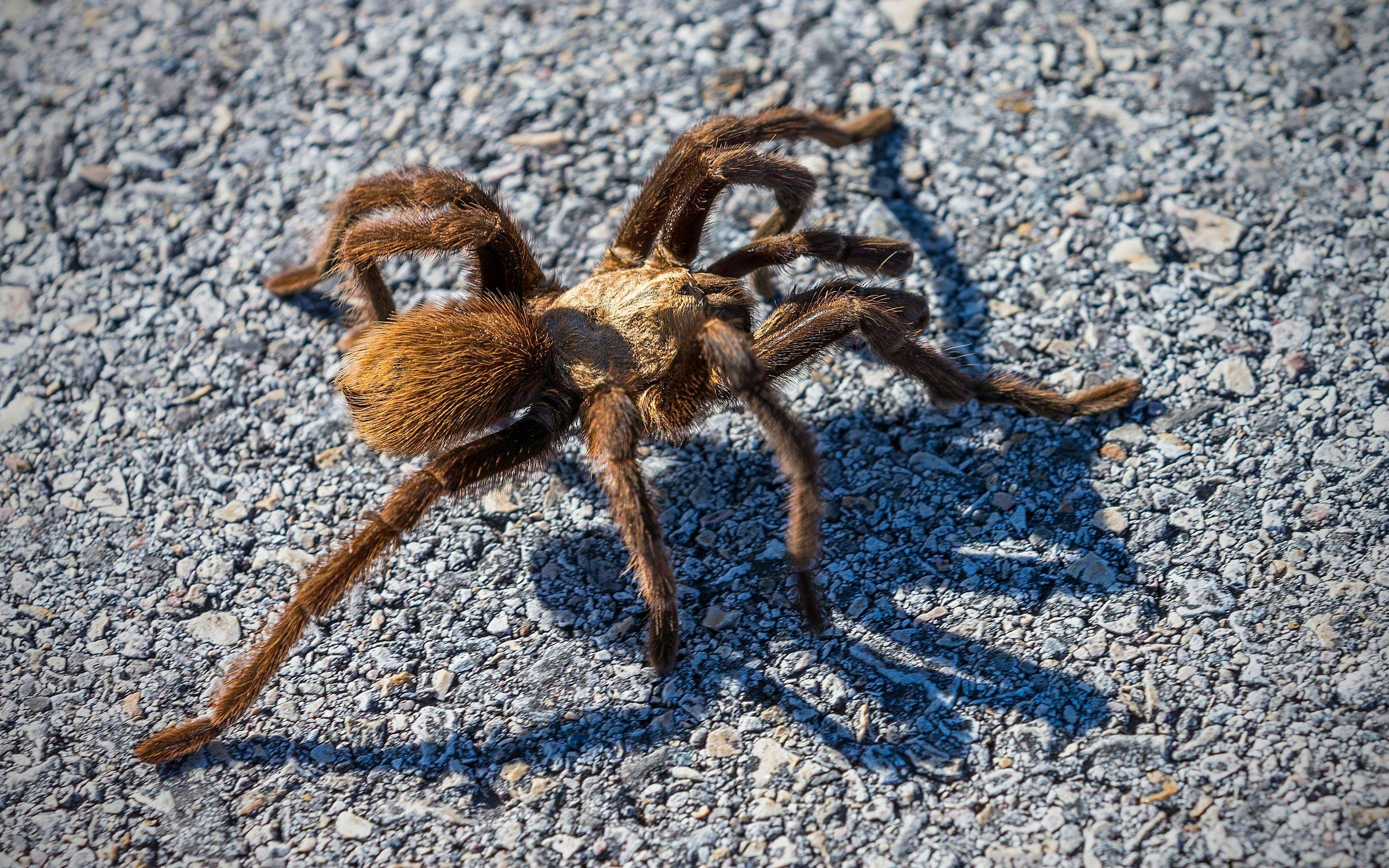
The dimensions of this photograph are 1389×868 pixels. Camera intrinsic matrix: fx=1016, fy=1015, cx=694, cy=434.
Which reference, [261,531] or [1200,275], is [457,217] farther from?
[1200,275]

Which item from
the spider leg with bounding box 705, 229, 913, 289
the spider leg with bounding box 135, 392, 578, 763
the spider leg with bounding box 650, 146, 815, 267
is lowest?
the spider leg with bounding box 135, 392, 578, 763

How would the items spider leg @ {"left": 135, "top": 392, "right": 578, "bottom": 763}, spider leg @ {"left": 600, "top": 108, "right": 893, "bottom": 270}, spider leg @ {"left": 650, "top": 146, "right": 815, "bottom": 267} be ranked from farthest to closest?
spider leg @ {"left": 600, "top": 108, "right": 893, "bottom": 270} → spider leg @ {"left": 650, "top": 146, "right": 815, "bottom": 267} → spider leg @ {"left": 135, "top": 392, "right": 578, "bottom": 763}

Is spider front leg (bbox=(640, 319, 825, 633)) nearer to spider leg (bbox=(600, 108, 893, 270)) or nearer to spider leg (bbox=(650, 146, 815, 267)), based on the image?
spider leg (bbox=(650, 146, 815, 267))

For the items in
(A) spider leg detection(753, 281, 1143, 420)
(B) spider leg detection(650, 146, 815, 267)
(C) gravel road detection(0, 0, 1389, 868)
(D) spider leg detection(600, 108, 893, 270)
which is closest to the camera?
(C) gravel road detection(0, 0, 1389, 868)

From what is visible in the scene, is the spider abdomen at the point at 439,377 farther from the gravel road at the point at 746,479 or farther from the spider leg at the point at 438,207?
the gravel road at the point at 746,479

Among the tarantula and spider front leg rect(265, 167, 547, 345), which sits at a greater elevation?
spider front leg rect(265, 167, 547, 345)

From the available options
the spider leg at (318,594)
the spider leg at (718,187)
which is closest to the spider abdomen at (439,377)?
the spider leg at (318,594)

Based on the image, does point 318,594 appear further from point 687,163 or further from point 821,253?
point 821,253

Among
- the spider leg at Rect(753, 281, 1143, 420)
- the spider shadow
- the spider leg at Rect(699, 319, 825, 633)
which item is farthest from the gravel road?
the spider leg at Rect(699, 319, 825, 633)

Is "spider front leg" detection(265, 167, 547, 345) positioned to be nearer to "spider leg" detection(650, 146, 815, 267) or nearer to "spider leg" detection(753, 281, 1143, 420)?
"spider leg" detection(650, 146, 815, 267)

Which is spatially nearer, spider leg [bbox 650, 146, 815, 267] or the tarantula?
the tarantula

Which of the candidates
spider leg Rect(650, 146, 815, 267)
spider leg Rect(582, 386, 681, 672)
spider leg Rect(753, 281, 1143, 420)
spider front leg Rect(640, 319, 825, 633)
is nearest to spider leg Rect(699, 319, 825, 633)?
spider front leg Rect(640, 319, 825, 633)
